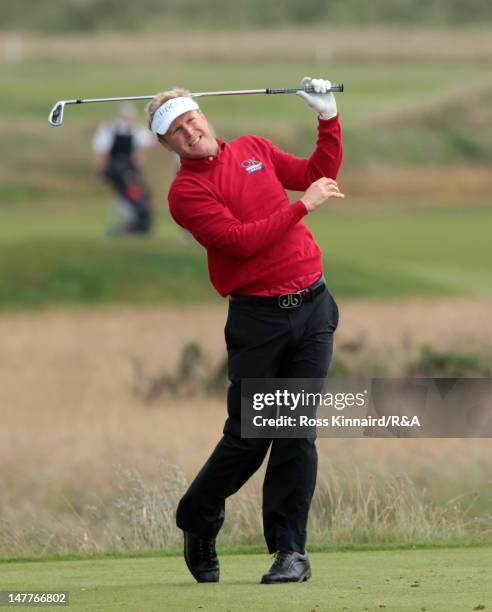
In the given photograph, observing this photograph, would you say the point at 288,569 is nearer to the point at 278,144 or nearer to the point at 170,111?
the point at 170,111

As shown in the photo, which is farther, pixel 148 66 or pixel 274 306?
pixel 148 66

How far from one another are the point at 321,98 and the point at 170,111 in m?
0.57

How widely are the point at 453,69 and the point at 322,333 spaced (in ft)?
166

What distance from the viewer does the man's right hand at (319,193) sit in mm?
5570

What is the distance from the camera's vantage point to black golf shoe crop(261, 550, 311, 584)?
5676mm

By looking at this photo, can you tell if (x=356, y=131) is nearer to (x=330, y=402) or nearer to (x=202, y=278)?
(x=202, y=278)

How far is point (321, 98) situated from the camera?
5836 millimetres

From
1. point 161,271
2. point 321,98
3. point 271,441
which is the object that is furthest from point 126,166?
point 271,441

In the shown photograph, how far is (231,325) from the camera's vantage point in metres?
5.75

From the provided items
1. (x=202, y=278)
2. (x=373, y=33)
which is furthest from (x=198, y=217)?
(x=373, y=33)

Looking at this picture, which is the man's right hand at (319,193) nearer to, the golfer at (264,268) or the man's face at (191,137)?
the golfer at (264,268)

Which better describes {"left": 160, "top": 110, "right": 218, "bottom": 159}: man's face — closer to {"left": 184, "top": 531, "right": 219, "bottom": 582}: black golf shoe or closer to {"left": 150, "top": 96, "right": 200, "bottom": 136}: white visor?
{"left": 150, "top": 96, "right": 200, "bottom": 136}: white visor

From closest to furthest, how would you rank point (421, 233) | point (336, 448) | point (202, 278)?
point (336, 448) → point (202, 278) → point (421, 233)

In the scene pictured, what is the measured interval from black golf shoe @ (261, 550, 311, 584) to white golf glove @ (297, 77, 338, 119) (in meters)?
1.58
